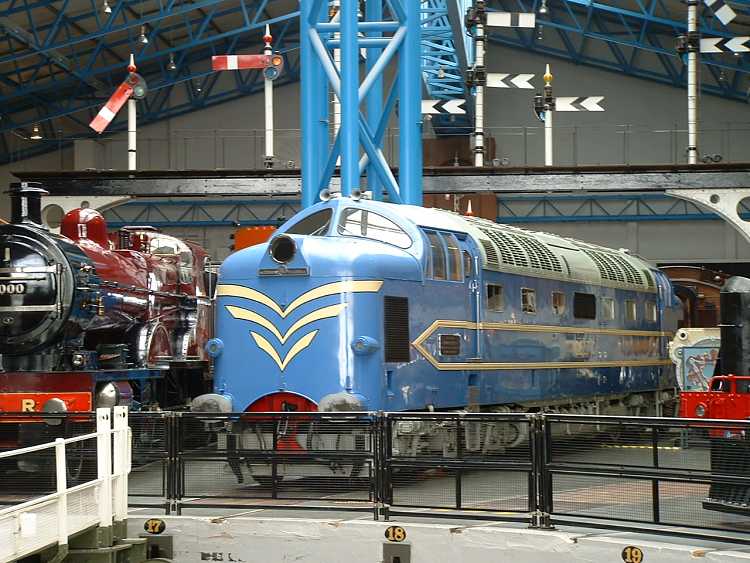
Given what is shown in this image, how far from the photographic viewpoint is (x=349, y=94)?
1948 cm

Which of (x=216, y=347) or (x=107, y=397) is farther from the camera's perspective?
(x=107, y=397)

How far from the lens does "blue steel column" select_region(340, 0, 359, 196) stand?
19406 millimetres

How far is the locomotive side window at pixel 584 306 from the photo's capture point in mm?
19859

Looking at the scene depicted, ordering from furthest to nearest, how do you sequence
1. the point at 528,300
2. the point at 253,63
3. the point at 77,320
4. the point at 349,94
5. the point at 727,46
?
the point at 253,63, the point at 727,46, the point at 349,94, the point at 528,300, the point at 77,320

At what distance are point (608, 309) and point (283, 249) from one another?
28.4ft

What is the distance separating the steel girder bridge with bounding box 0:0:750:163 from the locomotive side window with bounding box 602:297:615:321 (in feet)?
39.3

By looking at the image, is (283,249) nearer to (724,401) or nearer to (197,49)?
(724,401)

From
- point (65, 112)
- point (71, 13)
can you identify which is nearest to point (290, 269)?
point (71, 13)

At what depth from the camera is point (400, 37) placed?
20469mm

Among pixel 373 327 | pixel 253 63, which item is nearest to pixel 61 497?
pixel 373 327

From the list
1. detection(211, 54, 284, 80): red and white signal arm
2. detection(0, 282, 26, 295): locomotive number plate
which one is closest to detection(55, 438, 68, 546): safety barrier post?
detection(0, 282, 26, 295): locomotive number plate

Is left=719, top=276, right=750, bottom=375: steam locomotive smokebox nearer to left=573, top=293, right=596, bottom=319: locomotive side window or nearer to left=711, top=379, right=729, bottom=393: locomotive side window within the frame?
left=711, top=379, right=729, bottom=393: locomotive side window

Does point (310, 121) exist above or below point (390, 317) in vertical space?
above

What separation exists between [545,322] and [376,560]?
311 inches
